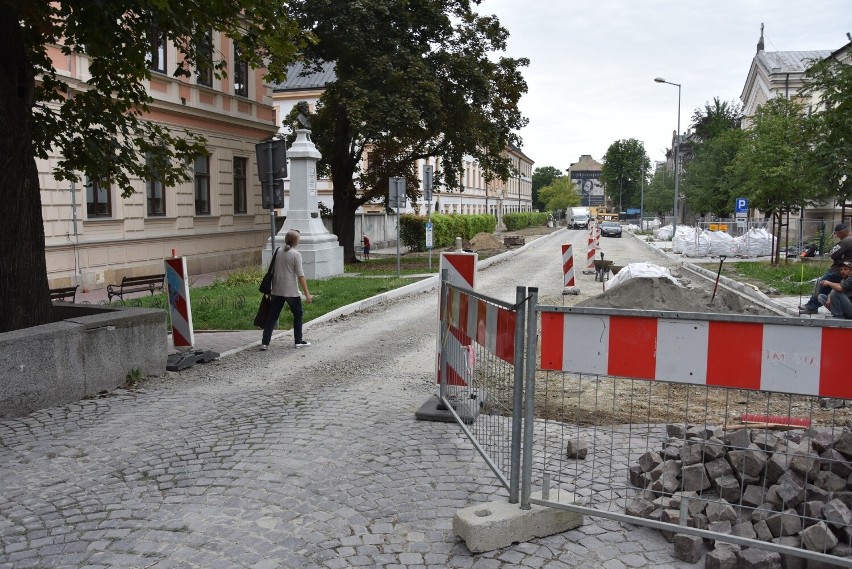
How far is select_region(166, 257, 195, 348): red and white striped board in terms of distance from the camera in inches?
368

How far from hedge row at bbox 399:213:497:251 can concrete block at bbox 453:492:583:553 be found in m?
26.7

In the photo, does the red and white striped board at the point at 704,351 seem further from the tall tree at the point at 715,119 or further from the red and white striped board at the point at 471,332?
the tall tree at the point at 715,119

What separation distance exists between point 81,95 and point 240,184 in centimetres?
1959

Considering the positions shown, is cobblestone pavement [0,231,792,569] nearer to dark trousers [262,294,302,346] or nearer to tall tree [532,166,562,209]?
dark trousers [262,294,302,346]

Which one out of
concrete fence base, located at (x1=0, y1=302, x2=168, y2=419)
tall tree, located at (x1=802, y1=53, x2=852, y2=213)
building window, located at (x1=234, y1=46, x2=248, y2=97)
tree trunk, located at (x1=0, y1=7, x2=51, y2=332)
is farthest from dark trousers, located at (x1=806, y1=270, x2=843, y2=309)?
building window, located at (x1=234, y1=46, x2=248, y2=97)

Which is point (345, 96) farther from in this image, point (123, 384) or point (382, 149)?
point (123, 384)

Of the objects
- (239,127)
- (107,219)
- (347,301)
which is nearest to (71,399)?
(347,301)

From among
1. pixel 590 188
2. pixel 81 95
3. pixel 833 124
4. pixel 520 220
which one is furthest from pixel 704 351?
pixel 590 188

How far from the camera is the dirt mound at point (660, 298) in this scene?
44.5ft

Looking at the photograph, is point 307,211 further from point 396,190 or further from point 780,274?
point 780,274

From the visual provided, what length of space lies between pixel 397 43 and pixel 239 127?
7881mm

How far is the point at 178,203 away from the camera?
79.5 feet

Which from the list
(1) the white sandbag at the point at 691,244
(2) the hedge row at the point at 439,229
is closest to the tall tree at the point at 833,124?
(1) the white sandbag at the point at 691,244

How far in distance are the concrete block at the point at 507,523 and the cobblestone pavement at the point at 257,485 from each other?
60mm
